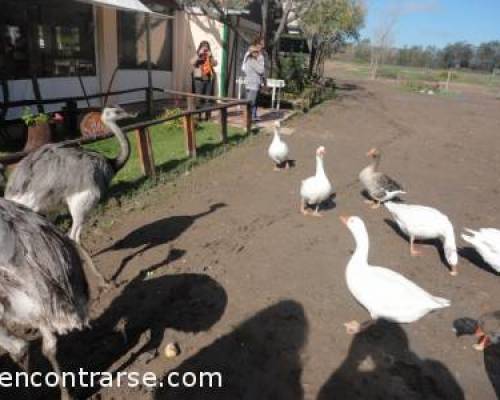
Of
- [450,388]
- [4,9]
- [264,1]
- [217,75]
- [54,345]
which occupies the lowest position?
[450,388]

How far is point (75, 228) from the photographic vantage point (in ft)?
15.7

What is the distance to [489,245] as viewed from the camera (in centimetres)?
526

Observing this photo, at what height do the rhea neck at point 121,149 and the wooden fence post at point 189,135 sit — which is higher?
the rhea neck at point 121,149

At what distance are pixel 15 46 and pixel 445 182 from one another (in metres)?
9.94

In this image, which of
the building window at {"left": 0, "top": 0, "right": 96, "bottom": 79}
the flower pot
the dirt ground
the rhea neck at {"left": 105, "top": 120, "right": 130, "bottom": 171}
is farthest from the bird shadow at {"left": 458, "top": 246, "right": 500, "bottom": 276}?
the building window at {"left": 0, "top": 0, "right": 96, "bottom": 79}

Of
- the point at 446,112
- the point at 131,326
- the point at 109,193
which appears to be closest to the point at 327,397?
the point at 131,326

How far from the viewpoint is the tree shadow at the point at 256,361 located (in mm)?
3404

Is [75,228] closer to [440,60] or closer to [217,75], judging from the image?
[217,75]

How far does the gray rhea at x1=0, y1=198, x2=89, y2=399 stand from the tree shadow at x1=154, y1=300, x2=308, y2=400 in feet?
3.03

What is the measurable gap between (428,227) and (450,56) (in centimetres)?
7461

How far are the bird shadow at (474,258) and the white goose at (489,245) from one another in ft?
1.03

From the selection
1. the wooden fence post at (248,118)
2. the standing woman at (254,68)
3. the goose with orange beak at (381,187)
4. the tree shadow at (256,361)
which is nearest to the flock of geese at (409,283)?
the tree shadow at (256,361)

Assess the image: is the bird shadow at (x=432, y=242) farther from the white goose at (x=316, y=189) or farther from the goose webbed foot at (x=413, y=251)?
the white goose at (x=316, y=189)

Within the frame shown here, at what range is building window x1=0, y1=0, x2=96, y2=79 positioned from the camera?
10.1 meters
